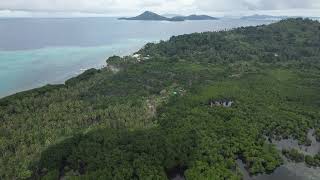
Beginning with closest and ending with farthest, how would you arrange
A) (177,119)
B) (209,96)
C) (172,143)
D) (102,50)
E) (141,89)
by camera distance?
(172,143)
(177,119)
(209,96)
(141,89)
(102,50)

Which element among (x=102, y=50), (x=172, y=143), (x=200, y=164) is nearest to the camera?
(x=200, y=164)

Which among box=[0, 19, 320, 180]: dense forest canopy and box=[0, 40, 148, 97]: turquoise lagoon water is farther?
box=[0, 40, 148, 97]: turquoise lagoon water

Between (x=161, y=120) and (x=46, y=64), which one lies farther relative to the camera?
(x=46, y=64)

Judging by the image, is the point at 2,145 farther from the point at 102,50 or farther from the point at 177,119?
the point at 102,50

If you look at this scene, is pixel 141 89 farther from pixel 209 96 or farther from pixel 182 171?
pixel 182 171

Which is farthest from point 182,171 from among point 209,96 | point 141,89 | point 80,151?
point 141,89

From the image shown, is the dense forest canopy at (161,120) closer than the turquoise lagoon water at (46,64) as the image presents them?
Yes

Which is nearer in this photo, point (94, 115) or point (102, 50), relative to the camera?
point (94, 115)

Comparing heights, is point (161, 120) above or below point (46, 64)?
above
